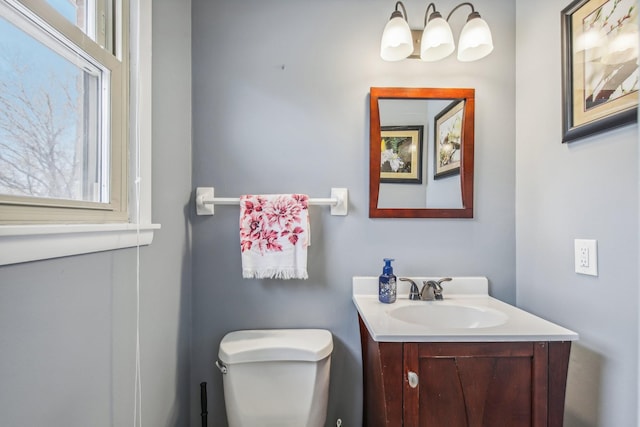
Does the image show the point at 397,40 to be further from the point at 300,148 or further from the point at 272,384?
the point at 272,384

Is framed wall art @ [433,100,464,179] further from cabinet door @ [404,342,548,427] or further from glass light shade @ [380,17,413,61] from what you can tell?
cabinet door @ [404,342,548,427]

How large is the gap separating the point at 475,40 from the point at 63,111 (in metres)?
1.36

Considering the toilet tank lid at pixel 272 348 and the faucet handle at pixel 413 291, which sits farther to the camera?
the faucet handle at pixel 413 291

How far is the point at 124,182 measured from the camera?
90 centimetres

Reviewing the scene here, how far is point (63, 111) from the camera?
2.36ft

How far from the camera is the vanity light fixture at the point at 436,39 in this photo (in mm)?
1174

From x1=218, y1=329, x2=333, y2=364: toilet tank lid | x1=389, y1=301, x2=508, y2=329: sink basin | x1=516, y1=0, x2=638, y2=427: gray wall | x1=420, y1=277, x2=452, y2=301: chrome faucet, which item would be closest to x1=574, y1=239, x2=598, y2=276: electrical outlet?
x1=516, y1=0, x2=638, y2=427: gray wall

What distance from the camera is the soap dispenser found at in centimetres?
120

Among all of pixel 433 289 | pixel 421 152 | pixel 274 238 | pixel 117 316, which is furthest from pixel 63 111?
pixel 433 289

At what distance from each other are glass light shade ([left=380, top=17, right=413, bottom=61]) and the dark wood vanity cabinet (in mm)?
1070

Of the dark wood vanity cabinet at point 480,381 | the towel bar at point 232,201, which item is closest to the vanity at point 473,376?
the dark wood vanity cabinet at point 480,381

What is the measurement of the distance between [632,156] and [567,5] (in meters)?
0.60

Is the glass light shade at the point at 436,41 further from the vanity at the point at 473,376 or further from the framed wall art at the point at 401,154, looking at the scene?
the vanity at the point at 473,376

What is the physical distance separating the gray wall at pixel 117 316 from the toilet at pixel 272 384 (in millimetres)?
254
